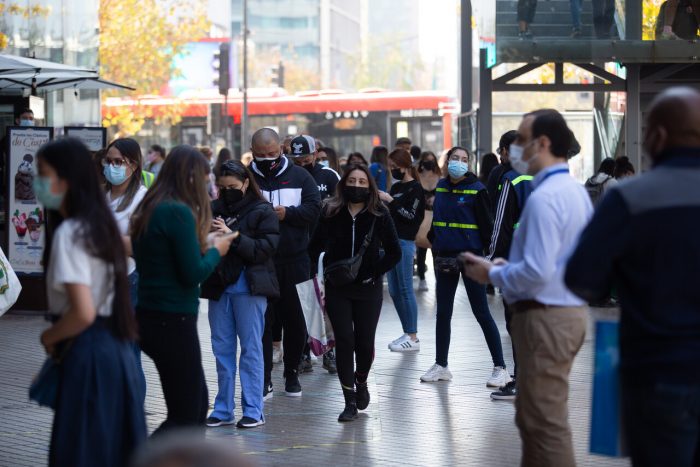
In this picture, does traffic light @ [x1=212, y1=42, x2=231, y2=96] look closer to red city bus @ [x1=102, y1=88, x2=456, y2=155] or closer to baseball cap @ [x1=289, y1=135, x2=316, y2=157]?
red city bus @ [x1=102, y1=88, x2=456, y2=155]

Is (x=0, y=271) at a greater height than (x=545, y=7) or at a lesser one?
lesser

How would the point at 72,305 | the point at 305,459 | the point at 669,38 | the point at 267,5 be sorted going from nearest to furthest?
the point at 72,305 → the point at 305,459 → the point at 669,38 → the point at 267,5

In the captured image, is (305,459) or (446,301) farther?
(446,301)

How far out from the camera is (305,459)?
748 centimetres

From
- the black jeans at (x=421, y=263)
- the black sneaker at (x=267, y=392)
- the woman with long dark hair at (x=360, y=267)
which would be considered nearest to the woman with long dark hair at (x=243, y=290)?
the woman with long dark hair at (x=360, y=267)

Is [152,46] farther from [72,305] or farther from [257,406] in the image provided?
[72,305]

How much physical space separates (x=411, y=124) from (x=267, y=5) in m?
98.3

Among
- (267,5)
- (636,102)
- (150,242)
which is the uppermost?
(267,5)

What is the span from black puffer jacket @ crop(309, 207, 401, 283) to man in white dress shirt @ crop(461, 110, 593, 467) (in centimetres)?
306

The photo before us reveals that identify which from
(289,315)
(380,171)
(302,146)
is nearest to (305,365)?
(289,315)

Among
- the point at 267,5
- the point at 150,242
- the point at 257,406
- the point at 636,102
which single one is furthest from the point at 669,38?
the point at 267,5

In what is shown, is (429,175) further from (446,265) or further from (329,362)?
(446,265)

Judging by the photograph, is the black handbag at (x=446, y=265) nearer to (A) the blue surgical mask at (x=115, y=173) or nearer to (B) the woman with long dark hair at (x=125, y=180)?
(B) the woman with long dark hair at (x=125, y=180)

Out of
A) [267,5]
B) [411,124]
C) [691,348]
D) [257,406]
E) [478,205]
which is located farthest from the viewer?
[267,5]
